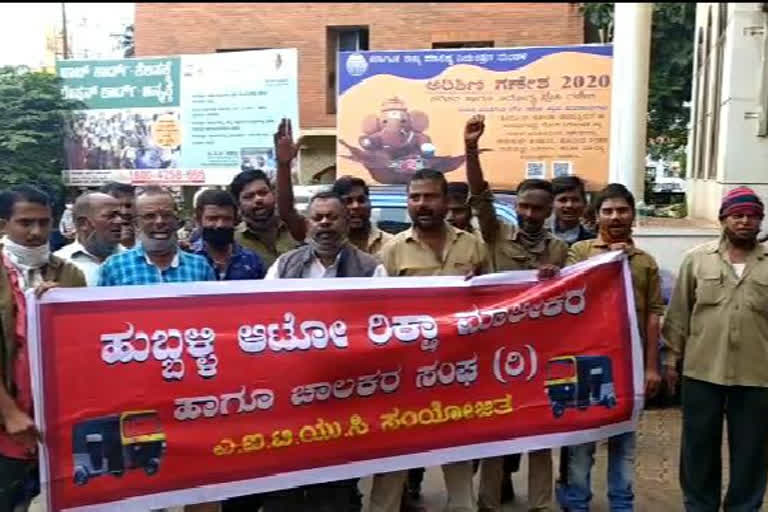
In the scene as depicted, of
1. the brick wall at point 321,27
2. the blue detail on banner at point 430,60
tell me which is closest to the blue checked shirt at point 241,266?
the blue detail on banner at point 430,60

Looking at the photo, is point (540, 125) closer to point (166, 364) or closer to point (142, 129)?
point (142, 129)

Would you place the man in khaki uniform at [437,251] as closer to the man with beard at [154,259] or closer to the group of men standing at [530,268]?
the group of men standing at [530,268]

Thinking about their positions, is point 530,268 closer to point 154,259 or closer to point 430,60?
point 154,259

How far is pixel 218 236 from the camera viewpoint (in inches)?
153

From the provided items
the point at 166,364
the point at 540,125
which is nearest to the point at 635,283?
the point at 166,364

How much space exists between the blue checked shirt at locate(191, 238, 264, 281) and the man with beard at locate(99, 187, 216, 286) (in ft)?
0.67

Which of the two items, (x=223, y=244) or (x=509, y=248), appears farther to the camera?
(x=509, y=248)

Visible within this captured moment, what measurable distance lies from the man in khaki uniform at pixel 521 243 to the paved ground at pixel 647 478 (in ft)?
1.79

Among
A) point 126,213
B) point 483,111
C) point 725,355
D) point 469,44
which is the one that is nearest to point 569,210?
point 725,355

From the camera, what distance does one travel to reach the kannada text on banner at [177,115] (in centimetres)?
1062

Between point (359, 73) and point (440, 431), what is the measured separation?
22.9ft

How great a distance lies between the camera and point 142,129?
455 inches

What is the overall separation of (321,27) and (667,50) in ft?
25.6

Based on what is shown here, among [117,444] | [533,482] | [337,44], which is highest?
[337,44]
